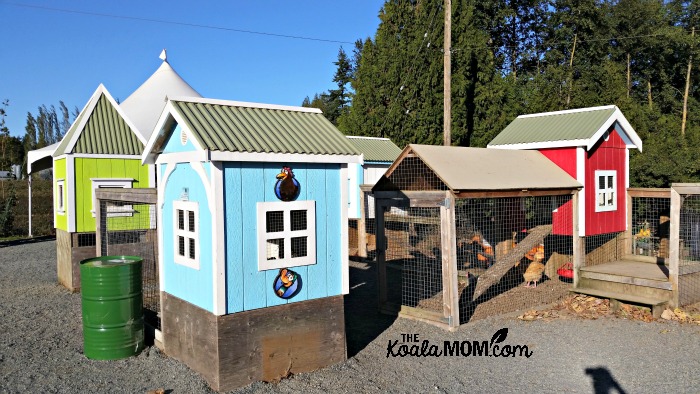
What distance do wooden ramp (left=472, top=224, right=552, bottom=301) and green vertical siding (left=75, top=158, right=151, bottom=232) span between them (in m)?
7.69

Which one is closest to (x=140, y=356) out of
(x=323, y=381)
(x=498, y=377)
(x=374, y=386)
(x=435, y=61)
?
(x=323, y=381)

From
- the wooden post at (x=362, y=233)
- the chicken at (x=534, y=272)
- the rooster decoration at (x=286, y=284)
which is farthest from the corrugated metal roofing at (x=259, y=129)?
the wooden post at (x=362, y=233)

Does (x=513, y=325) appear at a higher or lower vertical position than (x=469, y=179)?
lower

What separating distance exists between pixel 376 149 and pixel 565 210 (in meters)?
10.7

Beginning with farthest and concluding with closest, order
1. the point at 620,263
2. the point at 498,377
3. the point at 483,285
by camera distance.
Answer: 1. the point at 620,263
2. the point at 483,285
3. the point at 498,377

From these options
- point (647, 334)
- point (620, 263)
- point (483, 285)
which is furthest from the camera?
point (620, 263)

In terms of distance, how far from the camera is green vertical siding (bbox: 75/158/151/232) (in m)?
12.1

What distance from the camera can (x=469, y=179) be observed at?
908cm

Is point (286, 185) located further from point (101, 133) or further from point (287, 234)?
point (101, 133)

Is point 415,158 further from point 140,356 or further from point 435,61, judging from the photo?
point 435,61

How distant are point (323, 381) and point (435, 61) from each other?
18610 mm

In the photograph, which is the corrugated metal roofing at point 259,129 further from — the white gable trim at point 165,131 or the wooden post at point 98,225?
the wooden post at point 98,225

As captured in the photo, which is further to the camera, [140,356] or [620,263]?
[620,263]

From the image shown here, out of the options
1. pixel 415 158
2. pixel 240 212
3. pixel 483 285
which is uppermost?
pixel 415 158
